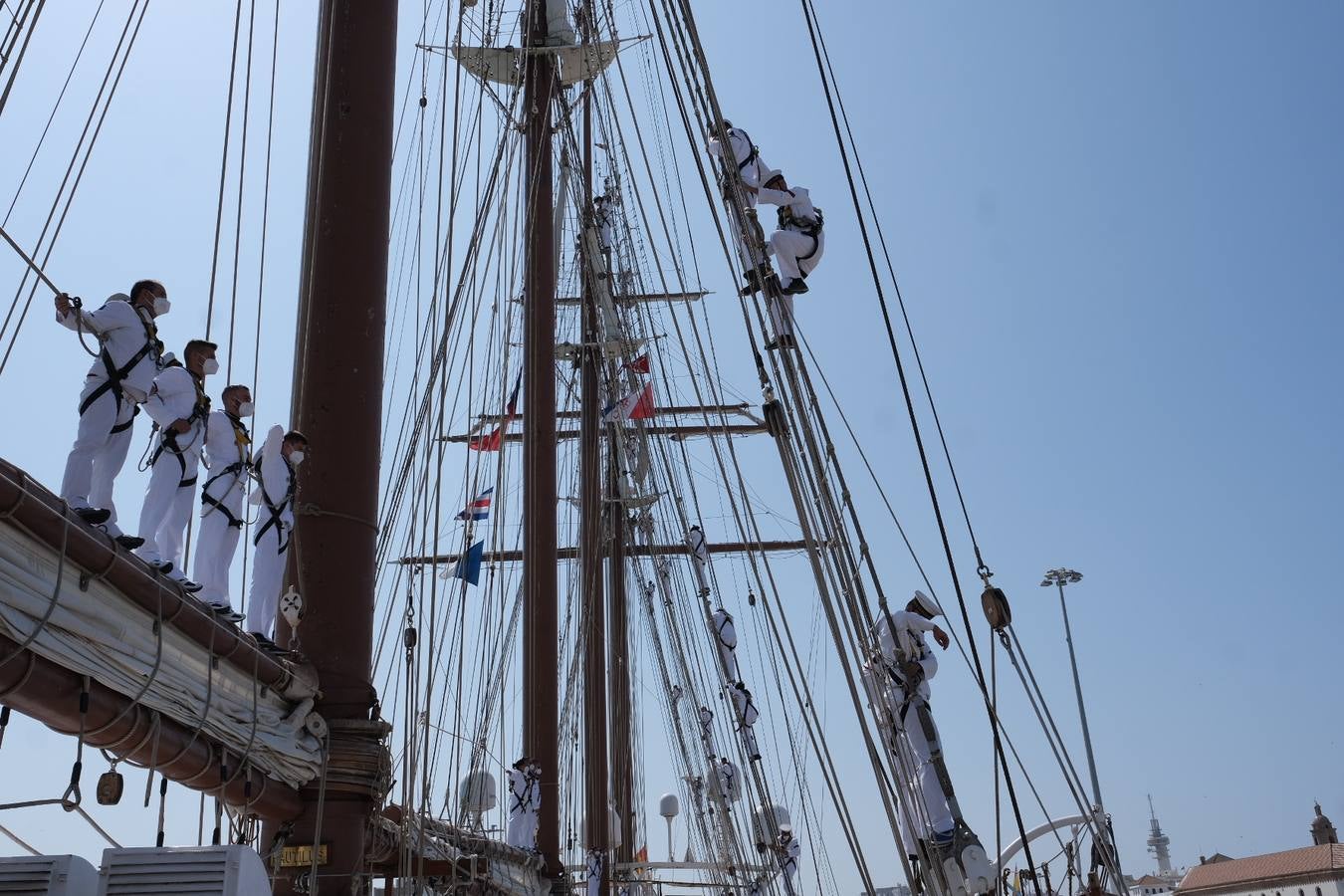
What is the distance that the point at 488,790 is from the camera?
1873 centimetres

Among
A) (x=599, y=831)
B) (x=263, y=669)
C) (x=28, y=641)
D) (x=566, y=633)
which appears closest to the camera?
(x=28, y=641)

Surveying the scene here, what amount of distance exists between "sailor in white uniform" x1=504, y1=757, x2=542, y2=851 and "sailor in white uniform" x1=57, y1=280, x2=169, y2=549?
722 centimetres

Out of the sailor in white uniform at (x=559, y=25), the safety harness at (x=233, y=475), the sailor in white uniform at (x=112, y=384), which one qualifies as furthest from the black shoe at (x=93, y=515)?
A: the sailor in white uniform at (x=559, y=25)

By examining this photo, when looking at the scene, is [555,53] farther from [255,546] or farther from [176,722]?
[176,722]

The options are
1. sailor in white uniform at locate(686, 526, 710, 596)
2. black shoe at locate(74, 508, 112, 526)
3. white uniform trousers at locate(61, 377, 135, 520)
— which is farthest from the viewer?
sailor in white uniform at locate(686, 526, 710, 596)

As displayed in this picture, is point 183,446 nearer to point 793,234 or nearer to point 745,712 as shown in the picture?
point 793,234

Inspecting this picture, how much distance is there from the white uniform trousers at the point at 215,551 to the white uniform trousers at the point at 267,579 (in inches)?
5.4

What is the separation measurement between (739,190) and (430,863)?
4.30 metres

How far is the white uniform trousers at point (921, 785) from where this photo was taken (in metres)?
6.78

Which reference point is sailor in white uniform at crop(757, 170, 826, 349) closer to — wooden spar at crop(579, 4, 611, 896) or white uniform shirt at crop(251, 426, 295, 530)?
white uniform shirt at crop(251, 426, 295, 530)

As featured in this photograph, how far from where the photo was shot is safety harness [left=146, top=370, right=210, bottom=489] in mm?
5609

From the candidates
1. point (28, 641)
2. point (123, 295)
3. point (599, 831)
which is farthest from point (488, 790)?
point (28, 641)

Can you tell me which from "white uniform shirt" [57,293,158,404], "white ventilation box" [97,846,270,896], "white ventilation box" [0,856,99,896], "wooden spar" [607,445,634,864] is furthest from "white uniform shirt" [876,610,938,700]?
"wooden spar" [607,445,634,864]

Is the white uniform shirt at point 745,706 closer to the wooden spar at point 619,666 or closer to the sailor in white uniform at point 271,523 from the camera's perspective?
the wooden spar at point 619,666
